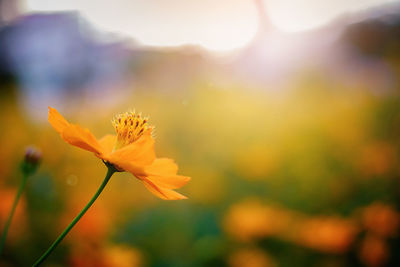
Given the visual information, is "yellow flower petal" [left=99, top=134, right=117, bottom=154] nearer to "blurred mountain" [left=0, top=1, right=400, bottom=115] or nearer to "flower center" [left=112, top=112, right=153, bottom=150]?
"flower center" [left=112, top=112, right=153, bottom=150]

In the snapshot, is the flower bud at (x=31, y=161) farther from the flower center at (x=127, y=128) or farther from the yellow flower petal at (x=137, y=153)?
the yellow flower petal at (x=137, y=153)

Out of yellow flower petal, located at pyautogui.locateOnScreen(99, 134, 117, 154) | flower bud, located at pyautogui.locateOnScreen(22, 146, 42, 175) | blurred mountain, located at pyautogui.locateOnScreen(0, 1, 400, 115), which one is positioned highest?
blurred mountain, located at pyautogui.locateOnScreen(0, 1, 400, 115)

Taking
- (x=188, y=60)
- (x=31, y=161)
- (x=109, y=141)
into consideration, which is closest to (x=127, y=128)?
(x=109, y=141)

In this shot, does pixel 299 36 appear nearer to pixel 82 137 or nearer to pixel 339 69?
pixel 339 69

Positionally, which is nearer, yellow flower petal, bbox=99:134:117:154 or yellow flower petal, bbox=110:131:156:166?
yellow flower petal, bbox=110:131:156:166

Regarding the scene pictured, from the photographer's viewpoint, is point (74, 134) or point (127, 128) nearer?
point (74, 134)

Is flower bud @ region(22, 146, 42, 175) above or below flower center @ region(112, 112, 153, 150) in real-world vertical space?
below

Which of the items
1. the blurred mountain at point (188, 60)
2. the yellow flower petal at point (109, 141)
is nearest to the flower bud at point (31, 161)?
the yellow flower petal at point (109, 141)

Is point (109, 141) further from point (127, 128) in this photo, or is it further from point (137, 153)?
point (137, 153)

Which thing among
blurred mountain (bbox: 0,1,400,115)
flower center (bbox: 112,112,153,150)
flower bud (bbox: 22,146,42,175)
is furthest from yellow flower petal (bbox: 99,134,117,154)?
blurred mountain (bbox: 0,1,400,115)

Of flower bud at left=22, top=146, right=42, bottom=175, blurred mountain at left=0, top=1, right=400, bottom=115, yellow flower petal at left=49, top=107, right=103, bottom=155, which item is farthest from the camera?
blurred mountain at left=0, top=1, right=400, bottom=115

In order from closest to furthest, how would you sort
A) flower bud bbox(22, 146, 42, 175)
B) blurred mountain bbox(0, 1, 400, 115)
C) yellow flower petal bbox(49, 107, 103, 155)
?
yellow flower petal bbox(49, 107, 103, 155) < flower bud bbox(22, 146, 42, 175) < blurred mountain bbox(0, 1, 400, 115)
